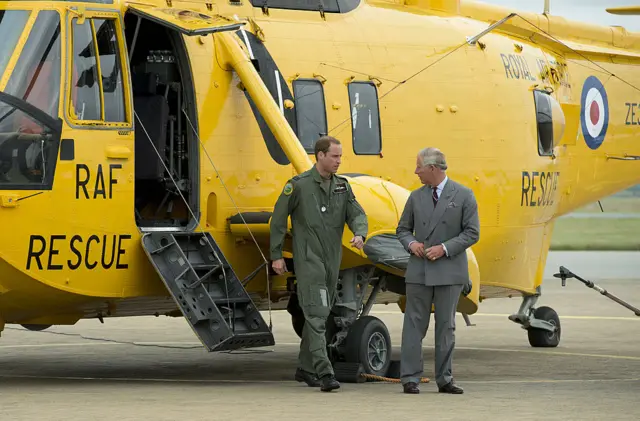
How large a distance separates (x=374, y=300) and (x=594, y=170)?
4.83 meters

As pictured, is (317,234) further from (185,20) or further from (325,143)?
(185,20)

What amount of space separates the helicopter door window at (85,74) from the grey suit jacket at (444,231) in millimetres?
2681

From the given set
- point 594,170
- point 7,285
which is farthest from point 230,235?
point 594,170

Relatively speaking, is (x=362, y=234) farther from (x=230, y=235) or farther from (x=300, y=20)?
(x=300, y=20)

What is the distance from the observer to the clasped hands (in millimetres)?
10844

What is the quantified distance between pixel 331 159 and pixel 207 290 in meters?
1.58

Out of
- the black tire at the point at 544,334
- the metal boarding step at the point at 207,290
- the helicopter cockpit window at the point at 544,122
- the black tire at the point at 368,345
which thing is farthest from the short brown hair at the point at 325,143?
the black tire at the point at 544,334

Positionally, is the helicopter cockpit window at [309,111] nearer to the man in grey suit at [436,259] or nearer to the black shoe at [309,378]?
the man in grey suit at [436,259]

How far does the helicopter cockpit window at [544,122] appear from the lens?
50.0 feet

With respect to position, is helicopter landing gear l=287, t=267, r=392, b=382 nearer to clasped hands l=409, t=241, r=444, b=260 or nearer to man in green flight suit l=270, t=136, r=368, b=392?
Result: man in green flight suit l=270, t=136, r=368, b=392

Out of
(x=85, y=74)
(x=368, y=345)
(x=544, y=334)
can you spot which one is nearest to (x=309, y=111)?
(x=368, y=345)

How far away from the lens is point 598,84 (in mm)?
16812

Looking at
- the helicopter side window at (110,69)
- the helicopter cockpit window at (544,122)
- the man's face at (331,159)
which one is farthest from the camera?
the helicopter cockpit window at (544,122)

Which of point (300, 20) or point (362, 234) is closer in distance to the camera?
point (362, 234)
